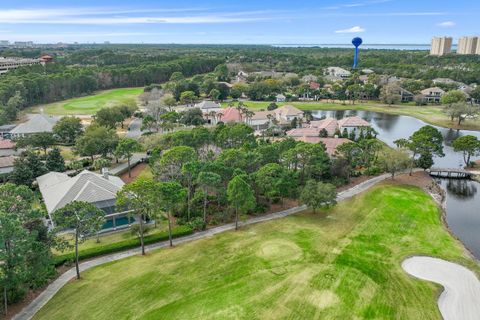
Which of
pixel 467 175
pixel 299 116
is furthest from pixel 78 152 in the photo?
pixel 467 175

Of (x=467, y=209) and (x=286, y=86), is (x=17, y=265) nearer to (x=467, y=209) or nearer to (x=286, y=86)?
(x=467, y=209)

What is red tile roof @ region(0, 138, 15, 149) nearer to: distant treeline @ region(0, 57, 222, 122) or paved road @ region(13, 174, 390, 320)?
distant treeline @ region(0, 57, 222, 122)

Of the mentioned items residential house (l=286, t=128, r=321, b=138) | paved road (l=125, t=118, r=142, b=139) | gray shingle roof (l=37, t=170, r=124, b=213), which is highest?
gray shingle roof (l=37, t=170, r=124, b=213)

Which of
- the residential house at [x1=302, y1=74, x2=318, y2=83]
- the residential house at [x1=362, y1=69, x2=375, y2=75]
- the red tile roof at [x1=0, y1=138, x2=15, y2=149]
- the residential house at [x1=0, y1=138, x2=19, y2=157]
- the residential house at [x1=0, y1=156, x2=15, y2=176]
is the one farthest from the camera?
the residential house at [x1=362, y1=69, x2=375, y2=75]

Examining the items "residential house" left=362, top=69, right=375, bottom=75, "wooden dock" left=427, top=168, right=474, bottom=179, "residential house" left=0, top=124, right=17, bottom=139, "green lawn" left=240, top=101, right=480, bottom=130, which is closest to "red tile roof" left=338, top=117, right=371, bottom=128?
"wooden dock" left=427, top=168, right=474, bottom=179

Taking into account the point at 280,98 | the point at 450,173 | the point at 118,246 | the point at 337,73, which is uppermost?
the point at 337,73

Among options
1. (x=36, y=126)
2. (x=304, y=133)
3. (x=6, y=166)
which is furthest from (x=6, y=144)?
(x=304, y=133)

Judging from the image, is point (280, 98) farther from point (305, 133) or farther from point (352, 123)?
point (305, 133)
